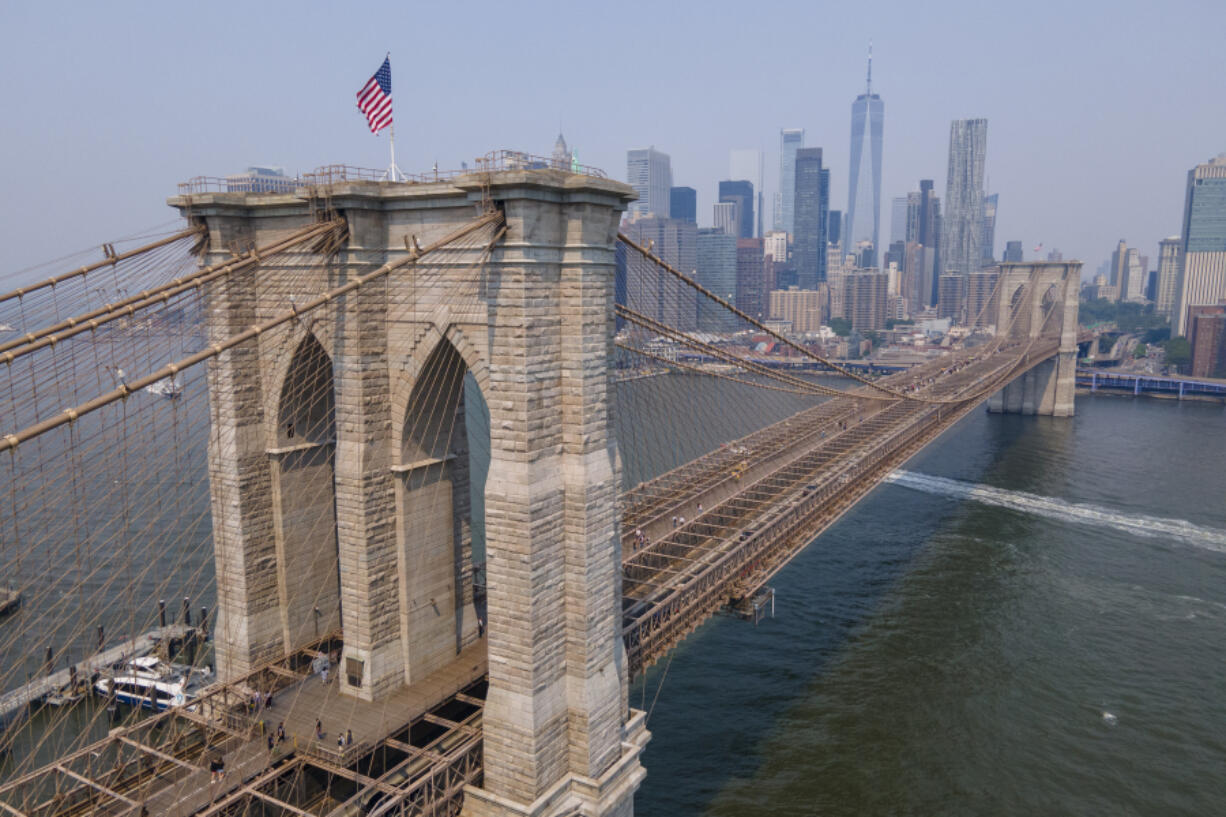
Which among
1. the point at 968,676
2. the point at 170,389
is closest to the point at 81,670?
the point at 170,389

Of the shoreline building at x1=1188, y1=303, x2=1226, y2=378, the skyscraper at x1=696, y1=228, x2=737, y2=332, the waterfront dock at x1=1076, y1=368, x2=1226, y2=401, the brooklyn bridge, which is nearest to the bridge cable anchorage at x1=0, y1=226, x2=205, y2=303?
the brooklyn bridge

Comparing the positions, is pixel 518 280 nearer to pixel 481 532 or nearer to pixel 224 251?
pixel 224 251

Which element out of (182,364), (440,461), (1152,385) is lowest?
(1152,385)

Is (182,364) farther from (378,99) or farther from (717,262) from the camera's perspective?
(717,262)

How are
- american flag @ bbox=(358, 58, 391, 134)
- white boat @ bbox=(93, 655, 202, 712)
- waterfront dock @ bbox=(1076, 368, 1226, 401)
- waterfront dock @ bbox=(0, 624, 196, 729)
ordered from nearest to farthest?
american flag @ bbox=(358, 58, 391, 134) → waterfront dock @ bbox=(0, 624, 196, 729) → white boat @ bbox=(93, 655, 202, 712) → waterfront dock @ bbox=(1076, 368, 1226, 401)

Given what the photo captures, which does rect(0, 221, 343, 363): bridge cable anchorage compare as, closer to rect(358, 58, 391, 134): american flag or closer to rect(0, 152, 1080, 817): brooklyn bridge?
rect(0, 152, 1080, 817): brooklyn bridge

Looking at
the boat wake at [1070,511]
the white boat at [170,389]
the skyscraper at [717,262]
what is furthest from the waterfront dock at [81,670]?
the skyscraper at [717,262]

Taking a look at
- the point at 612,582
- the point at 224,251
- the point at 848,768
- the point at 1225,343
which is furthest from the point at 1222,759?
the point at 1225,343

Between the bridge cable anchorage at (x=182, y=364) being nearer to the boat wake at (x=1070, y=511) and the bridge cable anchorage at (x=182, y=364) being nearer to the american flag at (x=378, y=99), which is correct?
the american flag at (x=378, y=99)
